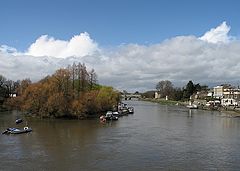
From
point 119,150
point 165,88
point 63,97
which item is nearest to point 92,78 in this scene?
point 63,97

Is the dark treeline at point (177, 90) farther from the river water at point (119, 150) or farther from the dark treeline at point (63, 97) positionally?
the river water at point (119, 150)

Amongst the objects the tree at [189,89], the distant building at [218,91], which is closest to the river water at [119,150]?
the distant building at [218,91]

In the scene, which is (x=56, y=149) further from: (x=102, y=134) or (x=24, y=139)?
(x=102, y=134)

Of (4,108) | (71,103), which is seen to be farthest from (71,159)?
(4,108)

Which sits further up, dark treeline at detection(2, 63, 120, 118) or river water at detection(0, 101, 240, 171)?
dark treeline at detection(2, 63, 120, 118)

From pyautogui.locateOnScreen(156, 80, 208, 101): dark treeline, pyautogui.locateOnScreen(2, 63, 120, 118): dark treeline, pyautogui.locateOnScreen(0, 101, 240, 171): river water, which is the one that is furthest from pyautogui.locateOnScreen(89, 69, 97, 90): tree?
pyautogui.locateOnScreen(156, 80, 208, 101): dark treeline

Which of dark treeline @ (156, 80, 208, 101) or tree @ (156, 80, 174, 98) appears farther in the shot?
tree @ (156, 80, 174, 98)

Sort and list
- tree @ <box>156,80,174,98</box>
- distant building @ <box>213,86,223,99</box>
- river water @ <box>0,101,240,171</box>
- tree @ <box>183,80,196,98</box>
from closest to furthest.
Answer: river water @ <box>0,101,240,171</box> → distant building @ <box>213,86,223,99</box> → tree @ <box>183,80,196,98</box> → tree @ <box>156,80,174,98</box>

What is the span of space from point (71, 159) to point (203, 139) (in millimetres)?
13561

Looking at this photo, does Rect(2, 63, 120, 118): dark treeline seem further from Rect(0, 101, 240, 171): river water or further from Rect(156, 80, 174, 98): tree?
Rect(156, 80, 174, 98): tree

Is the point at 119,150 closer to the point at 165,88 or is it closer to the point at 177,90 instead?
the point at 177,90

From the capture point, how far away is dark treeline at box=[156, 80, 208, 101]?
124 metres

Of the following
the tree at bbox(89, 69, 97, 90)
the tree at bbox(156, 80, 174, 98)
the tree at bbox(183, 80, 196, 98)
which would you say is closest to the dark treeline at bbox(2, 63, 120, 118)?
the tree at bbox(89, 69, 97, 90)

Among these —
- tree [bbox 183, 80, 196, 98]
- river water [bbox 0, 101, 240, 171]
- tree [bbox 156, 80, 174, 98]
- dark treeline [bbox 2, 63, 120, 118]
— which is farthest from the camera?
tree [bbox 156, 80, 174, 98]
